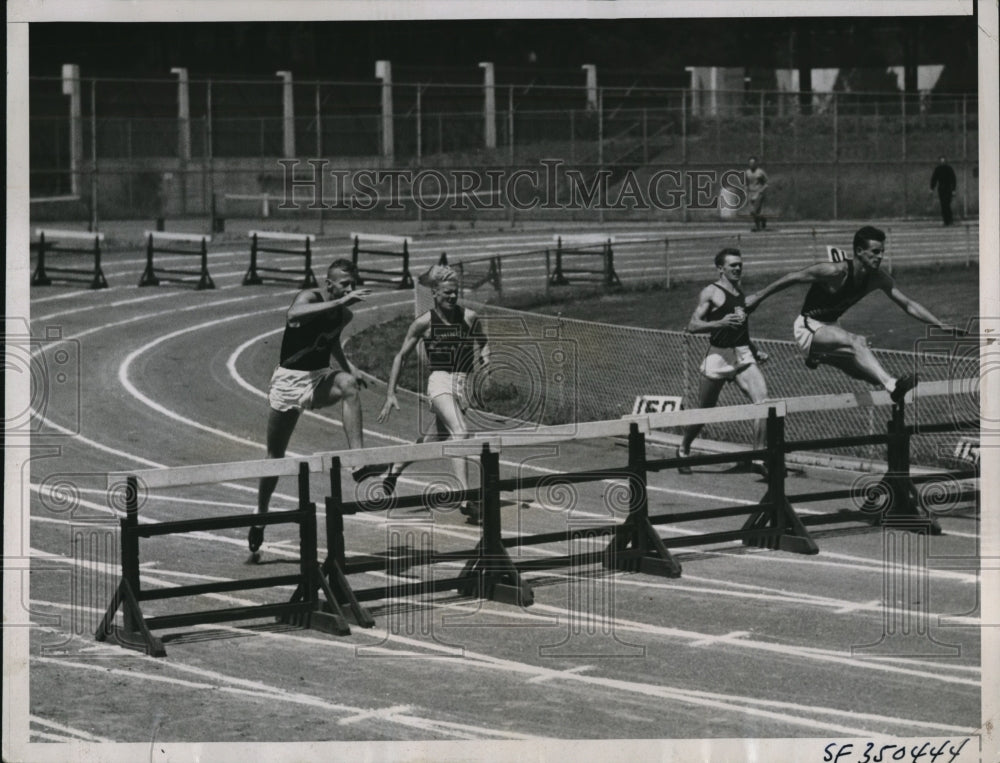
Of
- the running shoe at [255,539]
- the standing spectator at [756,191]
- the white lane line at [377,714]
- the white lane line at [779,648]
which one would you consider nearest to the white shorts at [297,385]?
the running shoe at [255,539]

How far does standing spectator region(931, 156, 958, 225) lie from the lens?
35.3m

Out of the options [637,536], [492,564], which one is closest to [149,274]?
[637,536]

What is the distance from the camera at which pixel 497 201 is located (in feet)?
129

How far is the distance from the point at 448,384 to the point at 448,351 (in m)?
0.36

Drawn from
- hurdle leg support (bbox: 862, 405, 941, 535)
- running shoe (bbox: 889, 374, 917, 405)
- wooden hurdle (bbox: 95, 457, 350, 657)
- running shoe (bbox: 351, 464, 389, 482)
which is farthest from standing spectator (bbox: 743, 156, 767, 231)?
wooden hurdle (bbox: 95, 457, 350, 657)

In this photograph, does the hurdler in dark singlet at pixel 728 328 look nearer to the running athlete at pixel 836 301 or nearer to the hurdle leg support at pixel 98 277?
the running athlete at pixel 836 301

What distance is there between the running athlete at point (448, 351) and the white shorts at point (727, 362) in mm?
3559

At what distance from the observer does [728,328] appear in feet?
65.4

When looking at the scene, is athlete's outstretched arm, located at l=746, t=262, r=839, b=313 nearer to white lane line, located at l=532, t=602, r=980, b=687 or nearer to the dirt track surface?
the dirt track surface

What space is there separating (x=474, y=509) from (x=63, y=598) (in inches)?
177

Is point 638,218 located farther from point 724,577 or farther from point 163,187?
point 724,577

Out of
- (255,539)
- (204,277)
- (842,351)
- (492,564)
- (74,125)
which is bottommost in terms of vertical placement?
(492,564)

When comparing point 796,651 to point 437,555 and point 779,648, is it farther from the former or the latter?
point 437,555

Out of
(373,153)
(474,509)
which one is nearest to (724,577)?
(474,509)
